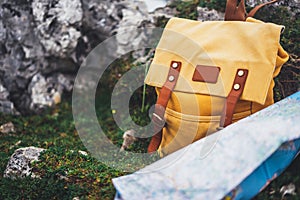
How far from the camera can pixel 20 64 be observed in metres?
4.08

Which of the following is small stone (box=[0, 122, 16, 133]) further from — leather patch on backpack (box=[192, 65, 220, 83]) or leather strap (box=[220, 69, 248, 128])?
leather strap (box=[220, 69, 248, 128])

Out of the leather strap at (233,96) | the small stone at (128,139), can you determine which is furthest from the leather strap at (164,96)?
the small stone at (128,139)

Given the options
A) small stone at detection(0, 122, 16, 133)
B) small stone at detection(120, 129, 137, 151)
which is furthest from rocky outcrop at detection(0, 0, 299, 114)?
small stone at detection(120, 129, 137, 151)

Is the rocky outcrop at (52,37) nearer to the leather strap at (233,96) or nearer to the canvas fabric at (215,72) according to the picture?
the canvas fabric at (215,72)

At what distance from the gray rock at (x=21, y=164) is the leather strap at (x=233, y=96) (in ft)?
4.00

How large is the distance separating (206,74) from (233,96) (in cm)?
24

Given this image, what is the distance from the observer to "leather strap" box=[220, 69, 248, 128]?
2625 millimetres

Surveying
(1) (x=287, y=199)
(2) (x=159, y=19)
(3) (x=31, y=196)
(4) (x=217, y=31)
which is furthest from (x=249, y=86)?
(2) (x=159, y=19)

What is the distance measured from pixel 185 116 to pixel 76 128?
140 centimetres

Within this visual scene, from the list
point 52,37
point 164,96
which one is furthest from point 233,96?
point 52,37

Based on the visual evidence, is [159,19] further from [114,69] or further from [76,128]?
[76,128]

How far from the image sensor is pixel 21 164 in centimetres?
283

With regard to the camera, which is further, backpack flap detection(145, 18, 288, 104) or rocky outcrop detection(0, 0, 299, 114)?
rocky outcrop detection(0, 0, 299, 114)

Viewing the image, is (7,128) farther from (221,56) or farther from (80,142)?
(221,56)
